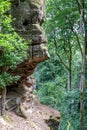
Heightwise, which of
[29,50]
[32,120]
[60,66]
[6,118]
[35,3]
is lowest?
[60,66]

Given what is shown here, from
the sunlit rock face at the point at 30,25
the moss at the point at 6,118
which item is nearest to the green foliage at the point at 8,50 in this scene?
the sunlit rock face at the point at 30,25

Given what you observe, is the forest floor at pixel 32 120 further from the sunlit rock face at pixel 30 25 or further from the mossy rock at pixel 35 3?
the mossy rock at pixel 35 3

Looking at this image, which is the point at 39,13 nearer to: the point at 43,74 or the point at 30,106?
the point at 30,106

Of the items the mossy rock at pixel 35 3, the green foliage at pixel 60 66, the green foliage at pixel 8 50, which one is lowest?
the green foliage at pixel 60 66

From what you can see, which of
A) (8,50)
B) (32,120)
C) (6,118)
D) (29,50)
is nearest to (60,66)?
(32,120)

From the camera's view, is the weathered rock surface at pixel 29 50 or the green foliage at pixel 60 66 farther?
the green foliage at pixel 60 66

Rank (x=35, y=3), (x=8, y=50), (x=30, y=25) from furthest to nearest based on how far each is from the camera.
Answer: (x=35, y=3)
(x=30, y=25)
(x=8, y=50)

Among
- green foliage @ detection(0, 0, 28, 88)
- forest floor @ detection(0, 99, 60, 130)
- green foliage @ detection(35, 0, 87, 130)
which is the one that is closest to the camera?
green foliage @ detection(0, 0, 28, 88)

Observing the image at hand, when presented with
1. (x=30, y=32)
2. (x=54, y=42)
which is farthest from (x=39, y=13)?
(x=54, y=42)

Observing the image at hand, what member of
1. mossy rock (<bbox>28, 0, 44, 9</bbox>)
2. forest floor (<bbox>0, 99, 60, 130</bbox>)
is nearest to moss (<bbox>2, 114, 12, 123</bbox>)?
forest floor (<bbox>0, 99, 60, 130</bbox>)

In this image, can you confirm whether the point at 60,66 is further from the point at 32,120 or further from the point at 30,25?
the point at 30,25

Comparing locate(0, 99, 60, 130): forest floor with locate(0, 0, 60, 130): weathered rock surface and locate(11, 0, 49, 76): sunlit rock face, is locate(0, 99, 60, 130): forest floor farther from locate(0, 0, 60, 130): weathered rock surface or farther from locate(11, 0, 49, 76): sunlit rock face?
locate(11, 0, 49, 76): sunlit rock face

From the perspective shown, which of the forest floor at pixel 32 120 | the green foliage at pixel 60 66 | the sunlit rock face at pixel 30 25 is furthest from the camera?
the green foliage at pixel 60 66

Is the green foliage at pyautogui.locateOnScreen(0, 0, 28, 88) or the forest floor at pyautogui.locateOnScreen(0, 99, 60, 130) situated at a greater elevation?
the green foliage at pyautogui.locateOnScreen(0, 0, 28, 88)
